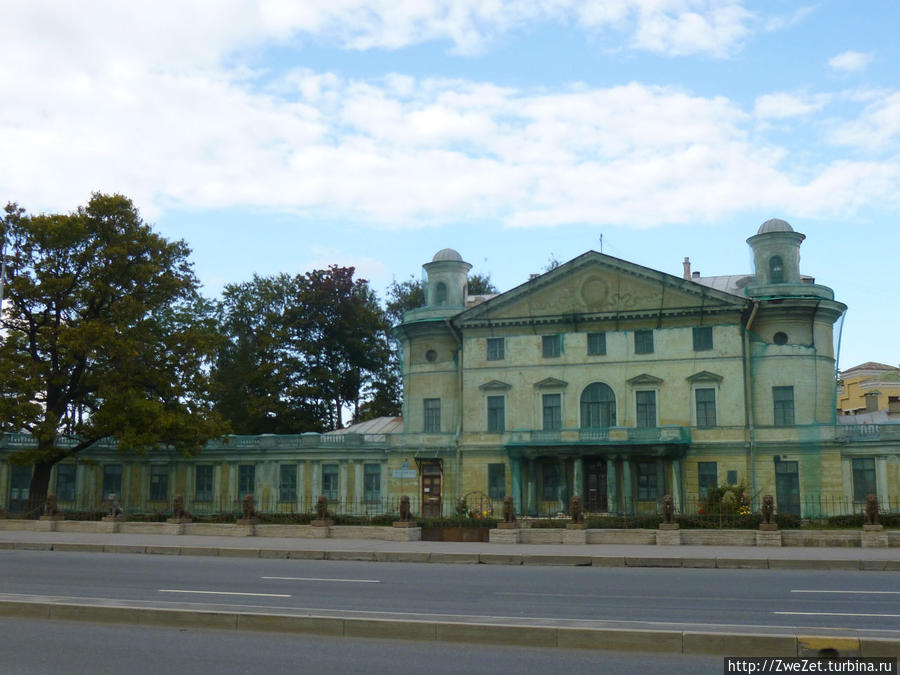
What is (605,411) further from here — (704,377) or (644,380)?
(704,377)

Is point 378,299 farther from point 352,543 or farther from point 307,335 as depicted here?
point 352,543

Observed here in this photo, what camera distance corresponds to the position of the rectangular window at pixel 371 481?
51219 millimetres

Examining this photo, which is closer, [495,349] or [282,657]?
[282,657]

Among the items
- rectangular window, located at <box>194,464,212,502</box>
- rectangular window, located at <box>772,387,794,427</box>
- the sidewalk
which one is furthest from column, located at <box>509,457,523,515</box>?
the sidewalk

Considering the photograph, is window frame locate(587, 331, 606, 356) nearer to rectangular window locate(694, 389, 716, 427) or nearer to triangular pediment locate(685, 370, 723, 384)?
triangular pediment locate(685, 370, 723, 384)

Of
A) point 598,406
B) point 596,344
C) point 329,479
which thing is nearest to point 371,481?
point 329,479

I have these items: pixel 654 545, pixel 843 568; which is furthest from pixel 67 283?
pixel 843 568

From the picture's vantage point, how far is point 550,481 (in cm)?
4769

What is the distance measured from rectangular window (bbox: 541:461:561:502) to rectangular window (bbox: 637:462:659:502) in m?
4.13

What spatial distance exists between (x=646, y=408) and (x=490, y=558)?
86.6 feet

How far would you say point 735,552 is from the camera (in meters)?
23.5

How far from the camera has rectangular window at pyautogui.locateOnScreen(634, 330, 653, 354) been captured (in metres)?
47.5

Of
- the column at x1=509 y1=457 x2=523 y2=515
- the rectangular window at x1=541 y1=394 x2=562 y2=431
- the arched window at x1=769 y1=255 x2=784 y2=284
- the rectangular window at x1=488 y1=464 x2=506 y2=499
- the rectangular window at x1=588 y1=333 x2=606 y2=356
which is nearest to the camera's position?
the arched window at x1=769 y1=255 x2=784 y2=284

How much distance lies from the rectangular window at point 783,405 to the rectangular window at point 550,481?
11.1 m
